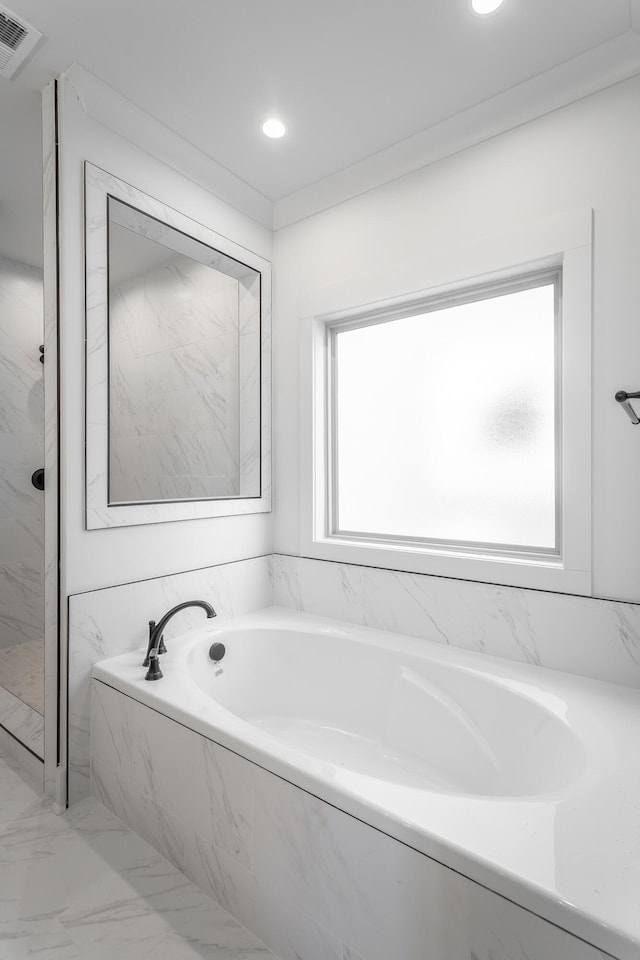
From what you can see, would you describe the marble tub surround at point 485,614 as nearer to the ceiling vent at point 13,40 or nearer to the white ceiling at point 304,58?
the white ceiling at point 304,58

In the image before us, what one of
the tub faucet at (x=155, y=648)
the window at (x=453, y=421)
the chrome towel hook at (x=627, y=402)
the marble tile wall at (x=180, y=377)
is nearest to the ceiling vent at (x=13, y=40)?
the marble tile wall at (x=180, y=377)

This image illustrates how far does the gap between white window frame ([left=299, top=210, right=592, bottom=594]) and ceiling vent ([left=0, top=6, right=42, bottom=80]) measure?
1324 millimetres

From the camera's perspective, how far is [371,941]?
1.00m

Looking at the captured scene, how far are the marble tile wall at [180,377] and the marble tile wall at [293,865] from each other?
3.94 ft

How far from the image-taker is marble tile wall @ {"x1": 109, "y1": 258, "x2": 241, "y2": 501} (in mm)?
2525

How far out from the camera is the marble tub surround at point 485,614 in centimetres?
162

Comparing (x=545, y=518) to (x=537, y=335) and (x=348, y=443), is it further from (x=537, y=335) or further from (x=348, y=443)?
(x=348, y=443)

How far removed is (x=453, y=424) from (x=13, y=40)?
2036 mm

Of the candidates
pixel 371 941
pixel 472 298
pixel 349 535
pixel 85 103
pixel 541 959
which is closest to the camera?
pixel 541 959

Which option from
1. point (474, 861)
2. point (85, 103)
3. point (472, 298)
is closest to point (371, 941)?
point (474, 861)

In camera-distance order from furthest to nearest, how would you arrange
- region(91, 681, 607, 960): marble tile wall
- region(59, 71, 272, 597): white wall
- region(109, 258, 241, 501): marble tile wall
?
region(109, 258, 241, 501): marble tile wall, region(59, 71, 272, 597): white wall, region(91, 681, 607, 960): marble tile wall

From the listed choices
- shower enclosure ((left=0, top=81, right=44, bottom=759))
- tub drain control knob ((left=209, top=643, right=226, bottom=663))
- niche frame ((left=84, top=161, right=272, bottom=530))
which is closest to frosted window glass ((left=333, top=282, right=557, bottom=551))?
tub drain control knob ((left=209, top=643, right=226, bottom=663))

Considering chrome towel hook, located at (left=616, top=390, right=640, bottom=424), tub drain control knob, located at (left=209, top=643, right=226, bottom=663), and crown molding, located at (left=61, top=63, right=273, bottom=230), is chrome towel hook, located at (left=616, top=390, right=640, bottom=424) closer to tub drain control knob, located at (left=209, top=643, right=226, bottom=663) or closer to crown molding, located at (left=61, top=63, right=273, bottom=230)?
tub drain control knob, located at (left=209, top=643, right=226, bottom=663)

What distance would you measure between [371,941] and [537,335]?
1917 mm
